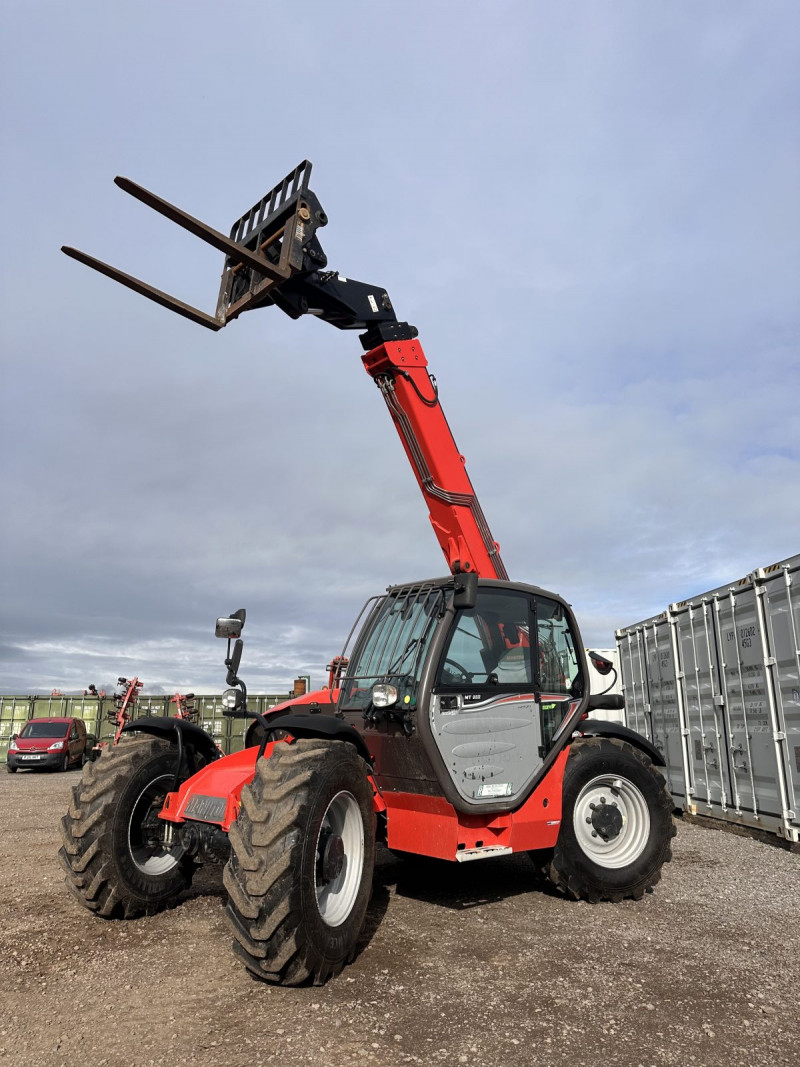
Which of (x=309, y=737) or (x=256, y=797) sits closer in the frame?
(x=256, y=797)

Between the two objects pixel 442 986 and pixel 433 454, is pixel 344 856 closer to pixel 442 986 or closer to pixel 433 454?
pixel 442 986

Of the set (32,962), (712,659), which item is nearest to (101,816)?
(32,962)

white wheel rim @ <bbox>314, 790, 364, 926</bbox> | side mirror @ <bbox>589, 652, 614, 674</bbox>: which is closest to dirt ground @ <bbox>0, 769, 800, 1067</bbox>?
white wheel rim @ <bbox>314, 790, 364, 926</bbox>

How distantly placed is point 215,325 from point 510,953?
17.4 feet

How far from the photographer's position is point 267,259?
6.30 meters

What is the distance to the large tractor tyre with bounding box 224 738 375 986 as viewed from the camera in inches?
142

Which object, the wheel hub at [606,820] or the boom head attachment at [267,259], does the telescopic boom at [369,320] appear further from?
the wheel hub at [606,820]

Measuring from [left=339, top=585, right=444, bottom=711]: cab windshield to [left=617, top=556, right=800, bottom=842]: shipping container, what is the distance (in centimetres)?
417

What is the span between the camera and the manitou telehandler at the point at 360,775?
12.5ft

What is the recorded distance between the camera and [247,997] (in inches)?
147

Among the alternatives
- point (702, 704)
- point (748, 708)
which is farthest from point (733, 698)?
point (702, 704)

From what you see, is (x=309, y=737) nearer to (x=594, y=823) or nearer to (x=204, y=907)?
(x=204, y=907)

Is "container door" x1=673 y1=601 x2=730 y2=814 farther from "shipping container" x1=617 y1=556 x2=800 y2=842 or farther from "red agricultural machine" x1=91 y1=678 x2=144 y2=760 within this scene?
"red agricultural machine" x1=91 y1=678 x2=144 y2=760

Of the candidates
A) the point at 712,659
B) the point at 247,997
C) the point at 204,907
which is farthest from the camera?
the point at 712,659
